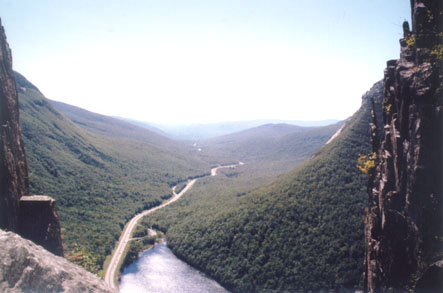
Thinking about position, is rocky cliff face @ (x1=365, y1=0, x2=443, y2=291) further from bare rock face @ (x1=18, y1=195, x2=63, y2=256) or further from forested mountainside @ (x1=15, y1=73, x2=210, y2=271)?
forested mountainside @ (x1=15, y1=73, x2=210, y2=271)

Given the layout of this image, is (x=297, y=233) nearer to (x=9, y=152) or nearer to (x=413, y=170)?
(x=413, y=170)

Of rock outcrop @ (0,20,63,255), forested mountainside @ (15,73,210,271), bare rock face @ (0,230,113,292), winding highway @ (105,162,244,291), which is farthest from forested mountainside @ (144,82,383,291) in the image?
bare rock face @ (0,230,113,292)

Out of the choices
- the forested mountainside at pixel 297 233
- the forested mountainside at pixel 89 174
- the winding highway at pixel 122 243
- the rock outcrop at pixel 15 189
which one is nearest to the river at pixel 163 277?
the forested mountainside at pixel 297 233

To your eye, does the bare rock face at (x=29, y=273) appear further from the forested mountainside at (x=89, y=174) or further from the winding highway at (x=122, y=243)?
the forested mountainside at (x=89, y=174)

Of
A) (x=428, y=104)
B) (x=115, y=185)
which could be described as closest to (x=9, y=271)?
(x=428, y=104)

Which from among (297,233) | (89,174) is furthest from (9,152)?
(89,174)

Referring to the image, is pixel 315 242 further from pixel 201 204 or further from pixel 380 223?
pixel 201 204
